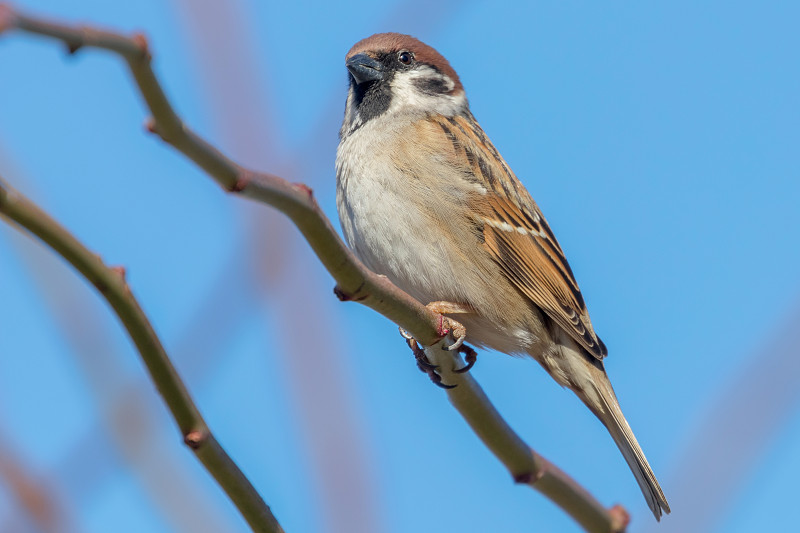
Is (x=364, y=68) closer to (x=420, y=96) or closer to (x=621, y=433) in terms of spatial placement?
(x=420, y=96)

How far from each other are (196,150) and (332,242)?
1.50 ft

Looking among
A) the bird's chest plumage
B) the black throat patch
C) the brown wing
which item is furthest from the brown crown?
the bird's chest plumage

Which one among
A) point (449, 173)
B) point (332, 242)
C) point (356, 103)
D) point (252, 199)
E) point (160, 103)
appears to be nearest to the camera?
point (160, 103)

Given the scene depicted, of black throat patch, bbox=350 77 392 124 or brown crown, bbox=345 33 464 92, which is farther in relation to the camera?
brown crown, bbox=345 33 464 92

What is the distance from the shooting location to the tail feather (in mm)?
3512

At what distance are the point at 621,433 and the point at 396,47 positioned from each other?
81.7 inches

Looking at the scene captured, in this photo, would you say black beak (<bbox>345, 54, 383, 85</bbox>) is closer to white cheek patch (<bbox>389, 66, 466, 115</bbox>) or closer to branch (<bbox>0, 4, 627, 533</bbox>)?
white cheek patch (<bbox>389, 66, 466, 115</bbox>)

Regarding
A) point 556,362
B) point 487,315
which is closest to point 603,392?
point 556,362

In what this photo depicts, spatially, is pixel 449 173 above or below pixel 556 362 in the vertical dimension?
above

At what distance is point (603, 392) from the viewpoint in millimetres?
3791

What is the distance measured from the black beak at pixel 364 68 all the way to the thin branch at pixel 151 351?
107 inches

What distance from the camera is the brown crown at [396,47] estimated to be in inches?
172

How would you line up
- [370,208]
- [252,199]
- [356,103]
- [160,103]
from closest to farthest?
[160,103] → [252,199] → [370,208] → [356,103]

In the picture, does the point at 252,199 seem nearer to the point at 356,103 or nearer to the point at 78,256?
the point at 78,256
